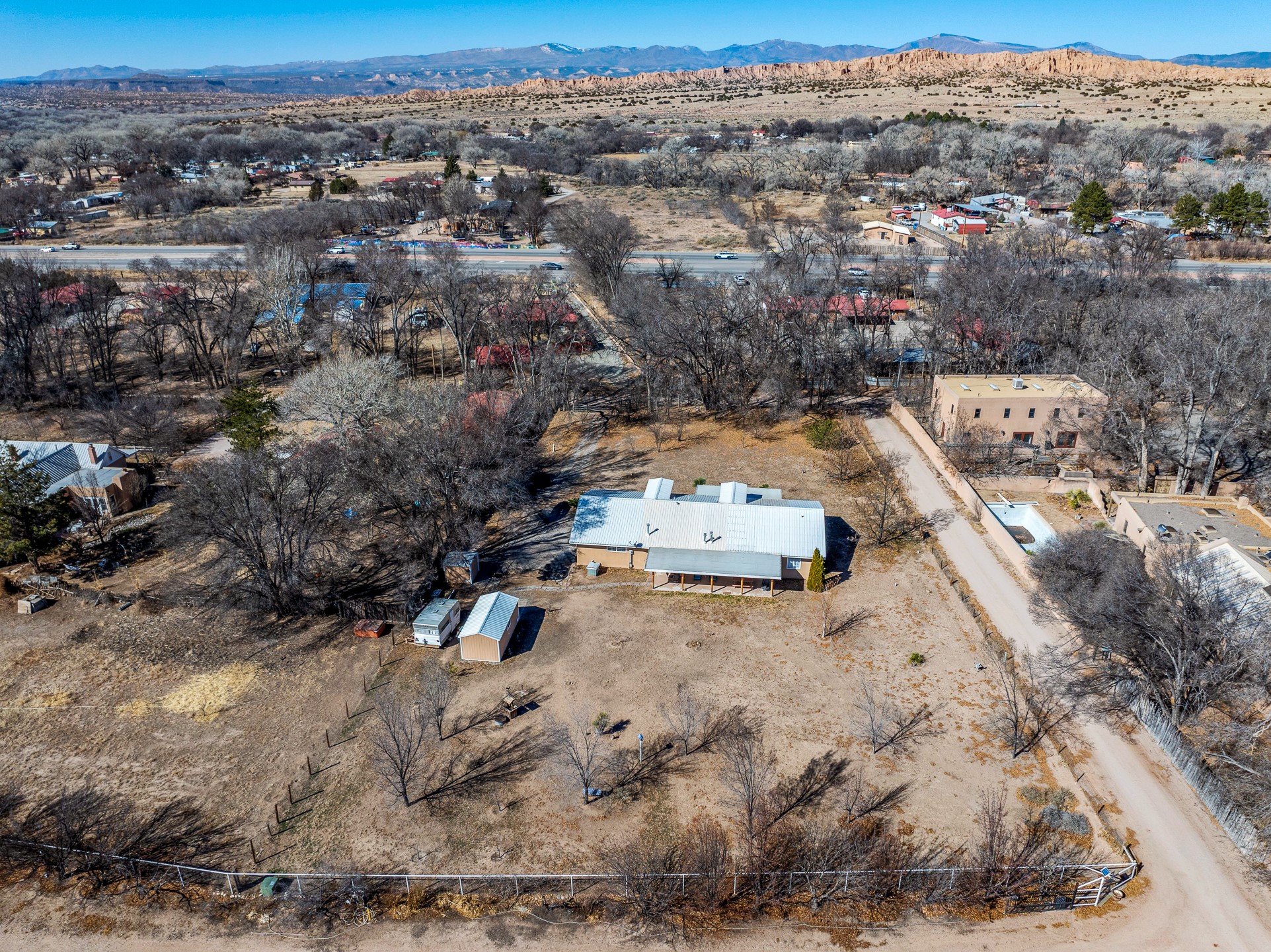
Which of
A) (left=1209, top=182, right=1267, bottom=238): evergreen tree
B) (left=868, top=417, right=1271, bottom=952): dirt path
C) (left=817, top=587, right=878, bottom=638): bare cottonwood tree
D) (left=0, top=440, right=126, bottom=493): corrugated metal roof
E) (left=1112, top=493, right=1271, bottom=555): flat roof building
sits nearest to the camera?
(left=868, top=417, right=1271, bottom=952): dirt path

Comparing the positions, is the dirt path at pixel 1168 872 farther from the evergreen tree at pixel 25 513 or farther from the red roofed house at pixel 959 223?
the red roofed house at pixel 959 223

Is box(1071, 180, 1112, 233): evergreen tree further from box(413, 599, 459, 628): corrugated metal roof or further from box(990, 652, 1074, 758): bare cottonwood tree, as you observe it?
box(413, 599, 459, 628): corrugated metal roof

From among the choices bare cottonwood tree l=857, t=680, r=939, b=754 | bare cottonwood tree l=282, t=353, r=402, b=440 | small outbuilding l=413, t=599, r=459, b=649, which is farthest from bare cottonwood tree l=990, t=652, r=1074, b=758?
bare cottonwood tree l=282, t=353, r=402, b=440

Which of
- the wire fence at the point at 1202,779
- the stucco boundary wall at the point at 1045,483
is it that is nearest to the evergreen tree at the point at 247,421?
the stucco boundary wall at the point at 1045,483

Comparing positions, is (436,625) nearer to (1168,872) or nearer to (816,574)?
(816,574)

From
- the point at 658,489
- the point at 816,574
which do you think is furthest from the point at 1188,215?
the point at 658,489
